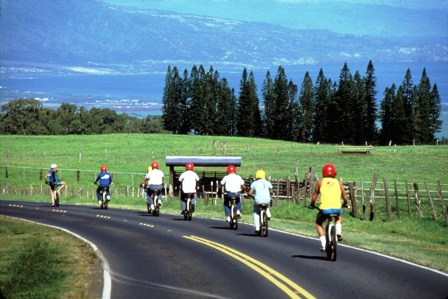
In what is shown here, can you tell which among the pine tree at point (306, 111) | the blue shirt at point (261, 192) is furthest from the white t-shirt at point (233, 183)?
the pine tree at point (306, 111)

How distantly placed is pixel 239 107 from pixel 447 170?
339ft

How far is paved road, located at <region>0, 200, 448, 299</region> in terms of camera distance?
613 inches

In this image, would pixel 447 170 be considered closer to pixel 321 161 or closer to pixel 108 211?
pixel 321 161

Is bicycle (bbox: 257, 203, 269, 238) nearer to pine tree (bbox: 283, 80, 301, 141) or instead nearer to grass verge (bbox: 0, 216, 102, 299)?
grass verge (bbox: 0, 216, 102, 299)

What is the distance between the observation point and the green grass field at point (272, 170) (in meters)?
29.1

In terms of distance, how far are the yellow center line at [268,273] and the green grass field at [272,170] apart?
138 inches

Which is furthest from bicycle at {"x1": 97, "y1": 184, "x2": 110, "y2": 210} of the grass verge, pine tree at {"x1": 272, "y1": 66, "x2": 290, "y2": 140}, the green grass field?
pine tree at {"x1": 272, "y1": 66, "x2": 290, "y2": 140}

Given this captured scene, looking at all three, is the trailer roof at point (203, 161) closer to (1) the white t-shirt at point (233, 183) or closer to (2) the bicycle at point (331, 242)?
(1) the white t-shirt at point (233, 183)

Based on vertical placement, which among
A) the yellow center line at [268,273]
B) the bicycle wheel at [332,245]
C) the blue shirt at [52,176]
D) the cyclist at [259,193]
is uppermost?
the blue shirt at [52,176]

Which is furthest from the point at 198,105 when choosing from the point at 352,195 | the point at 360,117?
the point at 352,195

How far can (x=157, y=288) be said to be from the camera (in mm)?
16000

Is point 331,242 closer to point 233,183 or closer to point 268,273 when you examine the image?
point 268,273

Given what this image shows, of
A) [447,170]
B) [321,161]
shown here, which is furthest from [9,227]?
[321,161]

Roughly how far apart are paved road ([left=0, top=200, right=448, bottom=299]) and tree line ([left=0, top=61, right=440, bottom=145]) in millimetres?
139213
